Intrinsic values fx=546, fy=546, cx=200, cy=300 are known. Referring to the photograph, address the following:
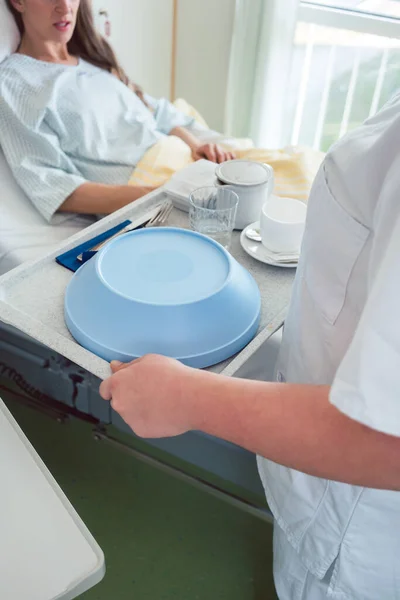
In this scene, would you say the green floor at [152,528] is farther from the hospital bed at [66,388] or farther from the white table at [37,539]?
the white table at [37,539]

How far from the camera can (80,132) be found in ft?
5.17

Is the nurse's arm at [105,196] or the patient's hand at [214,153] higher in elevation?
the patient's hand at [214,153]

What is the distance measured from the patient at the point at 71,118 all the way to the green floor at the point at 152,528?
0.74 metres

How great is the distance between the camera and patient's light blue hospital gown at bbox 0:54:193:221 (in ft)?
4.77

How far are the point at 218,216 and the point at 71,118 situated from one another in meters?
0.74

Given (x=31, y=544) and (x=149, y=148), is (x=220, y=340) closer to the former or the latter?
(x=31, y=544)

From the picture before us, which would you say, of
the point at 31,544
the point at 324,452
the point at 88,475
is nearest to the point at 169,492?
the point at 88,475

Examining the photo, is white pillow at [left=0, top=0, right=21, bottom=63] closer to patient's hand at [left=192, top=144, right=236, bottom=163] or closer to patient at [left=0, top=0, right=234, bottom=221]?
patient at [left=0, top=0, right=234, bottom=221]

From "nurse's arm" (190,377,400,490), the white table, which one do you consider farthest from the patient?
"nurse's arm" (190,377,400,490)

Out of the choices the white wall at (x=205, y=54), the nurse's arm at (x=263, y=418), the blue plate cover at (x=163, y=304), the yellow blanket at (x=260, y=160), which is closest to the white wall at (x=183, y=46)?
the white wall at (x=205, y=54)

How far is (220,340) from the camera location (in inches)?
31.2

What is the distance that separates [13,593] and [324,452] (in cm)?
55

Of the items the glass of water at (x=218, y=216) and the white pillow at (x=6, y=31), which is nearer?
the glass of water at (x=218, y=216)

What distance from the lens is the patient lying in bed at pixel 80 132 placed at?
1.45m
